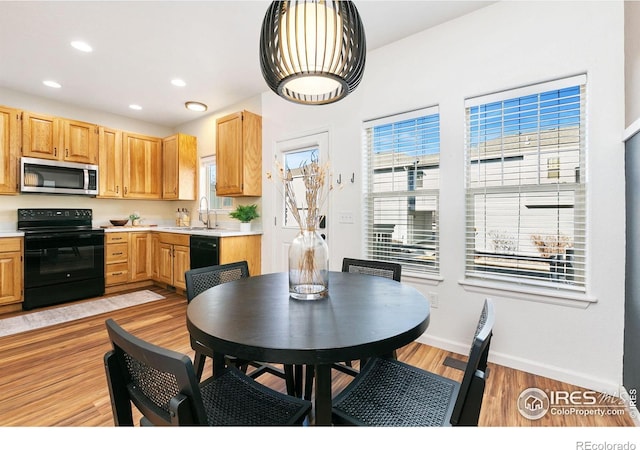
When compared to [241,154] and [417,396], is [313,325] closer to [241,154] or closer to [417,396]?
[417,396]

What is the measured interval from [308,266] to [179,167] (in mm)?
4148

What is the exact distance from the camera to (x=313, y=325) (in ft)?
3.39

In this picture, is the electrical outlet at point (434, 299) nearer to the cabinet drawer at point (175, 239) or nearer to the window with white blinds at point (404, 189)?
the window with white blinds at point (404, 189)

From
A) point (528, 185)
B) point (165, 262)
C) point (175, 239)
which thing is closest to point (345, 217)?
point (528, 185)

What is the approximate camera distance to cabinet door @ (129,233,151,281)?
4.38m

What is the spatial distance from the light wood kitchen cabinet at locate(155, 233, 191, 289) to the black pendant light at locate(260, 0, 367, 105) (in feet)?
10.5

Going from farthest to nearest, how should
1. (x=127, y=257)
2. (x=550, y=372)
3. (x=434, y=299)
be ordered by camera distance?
1. (x=127, y=257)
2. (x=434, y=299)
3. (x=550, y=372)

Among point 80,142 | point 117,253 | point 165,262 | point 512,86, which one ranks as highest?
point 80,142

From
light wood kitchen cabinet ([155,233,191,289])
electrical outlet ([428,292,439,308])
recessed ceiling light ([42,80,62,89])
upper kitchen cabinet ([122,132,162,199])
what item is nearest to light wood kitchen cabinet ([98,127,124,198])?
upper kitchen cabinet ([122,132,162,199])

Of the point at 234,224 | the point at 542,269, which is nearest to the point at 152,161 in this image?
the point at 234,224

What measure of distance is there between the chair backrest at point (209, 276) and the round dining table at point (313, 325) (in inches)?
12.2

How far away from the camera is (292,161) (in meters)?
3.58
